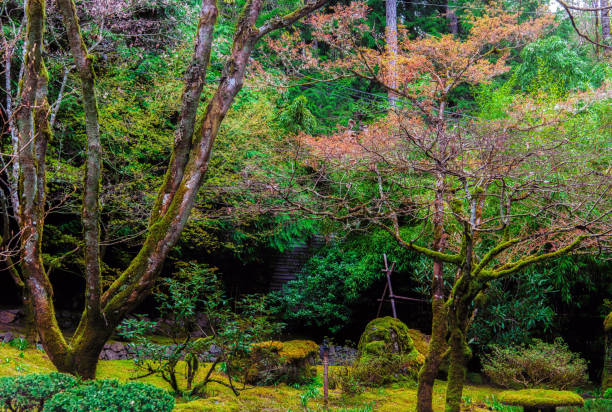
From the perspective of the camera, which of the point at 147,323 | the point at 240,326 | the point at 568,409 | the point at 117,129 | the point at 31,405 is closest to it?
the point at 31,405

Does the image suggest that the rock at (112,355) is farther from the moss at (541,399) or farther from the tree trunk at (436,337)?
the moss at (541,399)

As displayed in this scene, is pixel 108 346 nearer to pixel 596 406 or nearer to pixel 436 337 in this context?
pixel 436 337

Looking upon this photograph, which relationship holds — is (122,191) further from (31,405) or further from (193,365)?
(31,405)

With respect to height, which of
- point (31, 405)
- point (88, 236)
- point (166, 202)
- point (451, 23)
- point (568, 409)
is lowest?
point (568, 409)

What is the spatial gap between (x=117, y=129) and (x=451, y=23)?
13994 millimetres

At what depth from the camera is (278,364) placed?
6797 millimetres

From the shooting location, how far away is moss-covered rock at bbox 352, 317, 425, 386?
7445 millimetres

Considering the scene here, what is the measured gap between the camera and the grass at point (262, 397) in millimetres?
5406

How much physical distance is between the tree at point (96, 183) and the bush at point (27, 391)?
0.51 m

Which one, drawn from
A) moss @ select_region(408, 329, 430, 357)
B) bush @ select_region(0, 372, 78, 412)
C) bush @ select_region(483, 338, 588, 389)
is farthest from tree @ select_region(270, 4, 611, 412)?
bush @ select_region(0, 372, 78, 412)

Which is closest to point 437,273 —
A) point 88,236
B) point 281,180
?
point 281,180

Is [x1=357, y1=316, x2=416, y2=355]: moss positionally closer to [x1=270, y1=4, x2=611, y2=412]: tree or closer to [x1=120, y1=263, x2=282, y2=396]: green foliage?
[x1=270, y1=4, x2=611, y2=412]: tree

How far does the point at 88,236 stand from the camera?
3605mm

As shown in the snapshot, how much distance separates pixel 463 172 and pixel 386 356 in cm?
443
